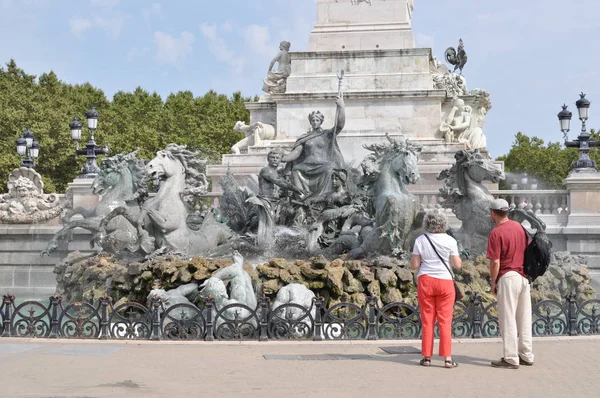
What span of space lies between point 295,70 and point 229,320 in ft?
49.3

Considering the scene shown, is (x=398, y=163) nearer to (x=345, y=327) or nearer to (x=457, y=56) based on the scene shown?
(x=345, y=327)

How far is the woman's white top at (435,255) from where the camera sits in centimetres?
803

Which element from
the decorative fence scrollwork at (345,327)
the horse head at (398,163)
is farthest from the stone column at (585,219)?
the decorative fence scrollwork at (345,327)

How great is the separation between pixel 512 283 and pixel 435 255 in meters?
0.81

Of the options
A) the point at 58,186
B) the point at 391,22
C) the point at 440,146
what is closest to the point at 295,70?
the point at 391,22

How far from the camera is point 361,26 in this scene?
23641mm

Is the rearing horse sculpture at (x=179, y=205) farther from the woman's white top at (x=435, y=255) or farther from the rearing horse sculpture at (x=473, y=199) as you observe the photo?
the woman's white top at (x=435, y=255)

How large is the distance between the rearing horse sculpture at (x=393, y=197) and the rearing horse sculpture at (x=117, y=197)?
484 centimetres

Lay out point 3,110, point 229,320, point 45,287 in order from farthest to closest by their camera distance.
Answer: point 3,110, point 45,287, point 229,320

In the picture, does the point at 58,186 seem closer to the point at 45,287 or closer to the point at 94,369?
the point at 45,287

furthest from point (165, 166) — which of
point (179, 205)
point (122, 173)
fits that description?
point (122, 173)

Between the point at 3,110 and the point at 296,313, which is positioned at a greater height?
the point at 3,110

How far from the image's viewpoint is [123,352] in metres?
8.83

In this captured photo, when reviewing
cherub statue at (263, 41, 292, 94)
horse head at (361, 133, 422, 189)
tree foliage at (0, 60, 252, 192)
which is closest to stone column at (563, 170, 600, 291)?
horse head at (361, 133, 422, 189)
